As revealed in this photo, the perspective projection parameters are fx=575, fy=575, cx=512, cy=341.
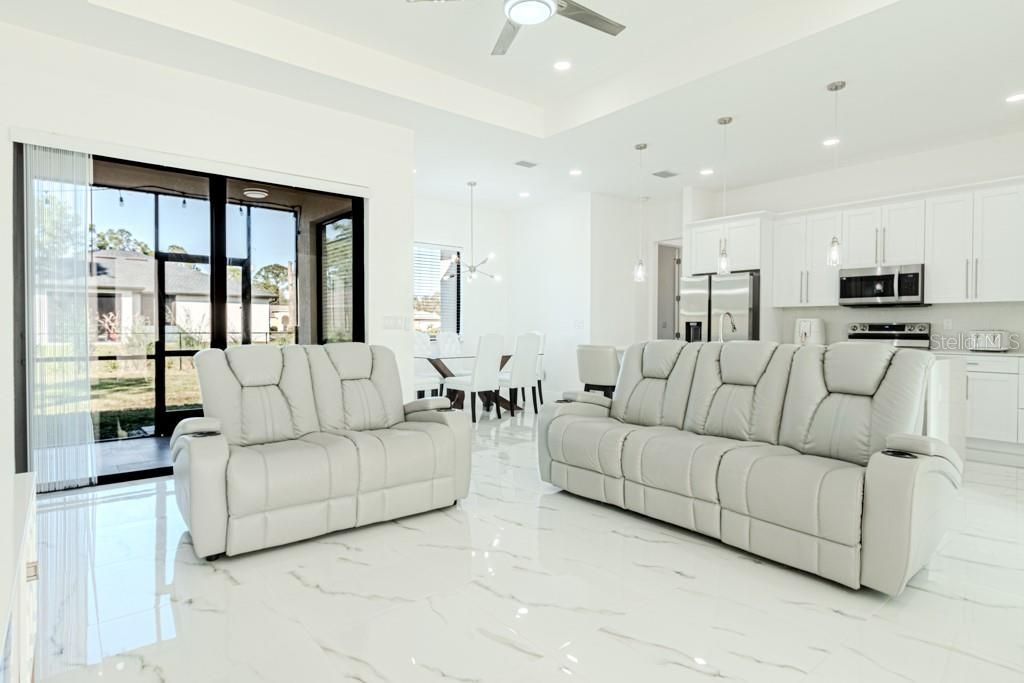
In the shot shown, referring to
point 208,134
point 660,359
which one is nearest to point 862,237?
point 660,359

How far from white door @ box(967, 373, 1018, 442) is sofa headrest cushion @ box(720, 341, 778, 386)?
3070 mm

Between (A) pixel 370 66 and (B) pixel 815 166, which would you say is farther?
(B) pixel 815 166

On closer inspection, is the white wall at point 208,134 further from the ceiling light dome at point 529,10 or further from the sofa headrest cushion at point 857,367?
the sofa headrest cushion at point 857,367

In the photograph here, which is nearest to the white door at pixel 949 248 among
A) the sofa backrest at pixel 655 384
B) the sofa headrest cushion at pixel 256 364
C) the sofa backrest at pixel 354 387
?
the sofa backrest at pixel 655 384

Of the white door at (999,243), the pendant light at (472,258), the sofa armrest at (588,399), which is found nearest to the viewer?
the sofa armrest at (588,399)

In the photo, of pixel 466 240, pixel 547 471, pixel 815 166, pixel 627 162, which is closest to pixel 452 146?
pixel 627 162

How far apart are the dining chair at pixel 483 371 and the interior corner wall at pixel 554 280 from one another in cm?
176

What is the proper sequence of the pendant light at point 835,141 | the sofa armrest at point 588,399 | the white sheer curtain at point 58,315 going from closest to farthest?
the white sheer curtain at point 58,315
the sofa armrest at point 588,399
the pendant light at point 835,141

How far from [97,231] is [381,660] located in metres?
3.76

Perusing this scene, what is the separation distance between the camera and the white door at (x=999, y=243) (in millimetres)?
4977

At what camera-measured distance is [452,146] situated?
5793mm

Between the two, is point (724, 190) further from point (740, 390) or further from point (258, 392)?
point (258, 392)

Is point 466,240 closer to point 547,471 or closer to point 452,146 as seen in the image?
point 452,146

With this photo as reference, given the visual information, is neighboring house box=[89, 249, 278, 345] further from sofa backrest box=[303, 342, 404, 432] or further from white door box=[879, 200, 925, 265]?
white door box=[879, 200, 925, 265]
